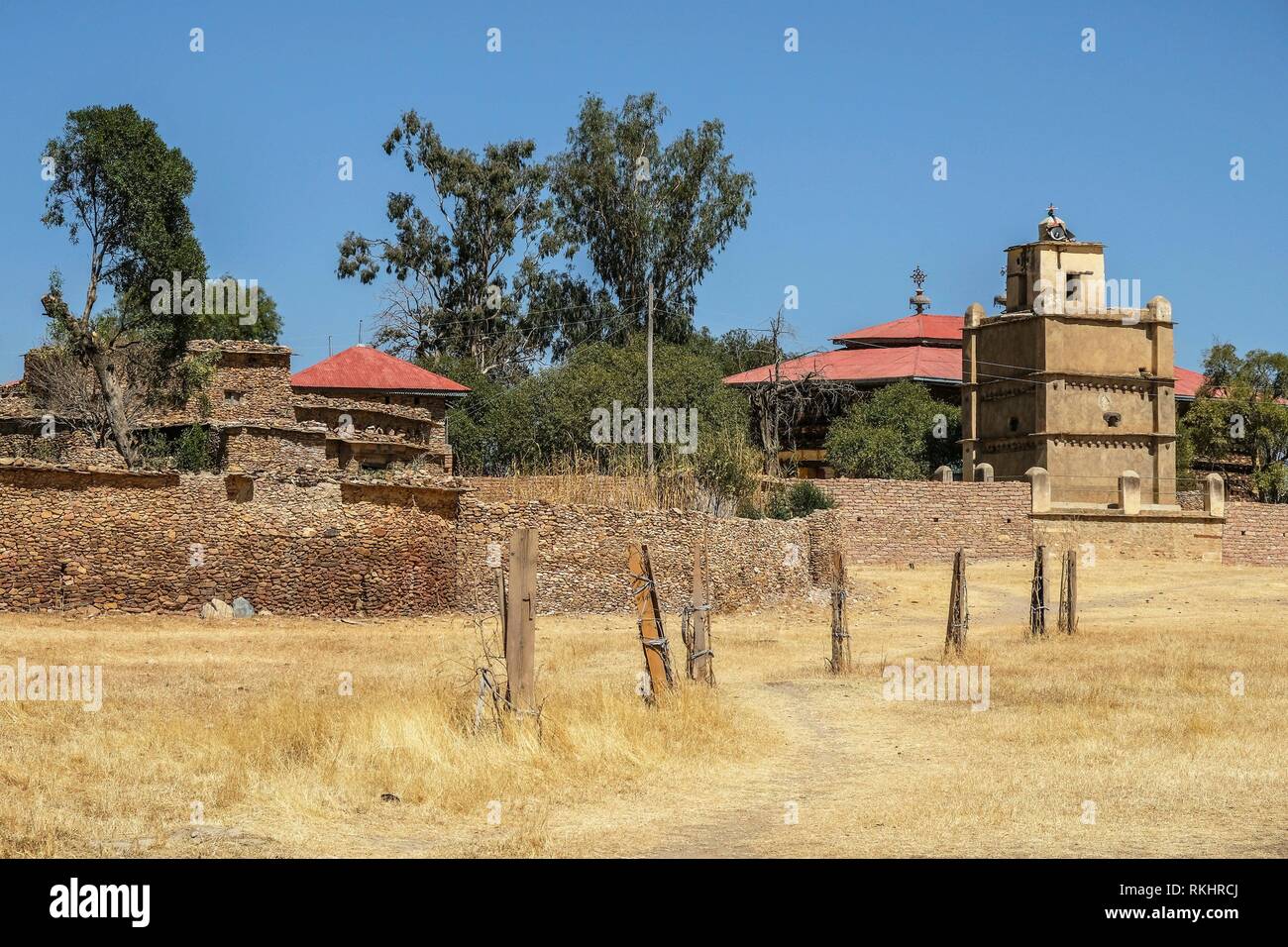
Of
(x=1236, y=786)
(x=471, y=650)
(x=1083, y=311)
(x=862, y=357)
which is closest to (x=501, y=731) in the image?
(x=1236, y=786)

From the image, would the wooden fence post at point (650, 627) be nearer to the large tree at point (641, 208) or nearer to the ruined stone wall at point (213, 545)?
the ruined stone wall at point (213, 545)

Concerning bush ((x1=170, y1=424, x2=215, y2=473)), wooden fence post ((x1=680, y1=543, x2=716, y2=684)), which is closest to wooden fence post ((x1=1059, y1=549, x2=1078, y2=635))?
wooden fence post ((x1=680, y1=543, x2=716, y2=684))

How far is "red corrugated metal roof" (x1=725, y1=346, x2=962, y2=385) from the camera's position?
54.1 meters

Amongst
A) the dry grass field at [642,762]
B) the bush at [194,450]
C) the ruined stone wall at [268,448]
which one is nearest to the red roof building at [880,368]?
the ruined stone wall at [268,448]

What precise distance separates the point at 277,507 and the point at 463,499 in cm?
354

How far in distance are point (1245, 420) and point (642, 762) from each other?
4699 centimetres

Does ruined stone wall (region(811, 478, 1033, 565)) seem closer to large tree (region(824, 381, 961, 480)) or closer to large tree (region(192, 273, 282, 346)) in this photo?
large tree (region(824, 381, 961, 480))

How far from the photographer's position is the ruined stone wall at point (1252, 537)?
43125 mm

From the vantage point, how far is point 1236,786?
1193 centimetres

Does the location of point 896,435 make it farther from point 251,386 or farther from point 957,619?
point 957,619

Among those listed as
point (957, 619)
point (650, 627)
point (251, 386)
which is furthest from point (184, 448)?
point (650, 627)

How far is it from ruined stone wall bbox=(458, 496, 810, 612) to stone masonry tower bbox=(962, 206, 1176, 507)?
58.6 ft

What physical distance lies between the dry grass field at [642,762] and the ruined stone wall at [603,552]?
23.1 ft
